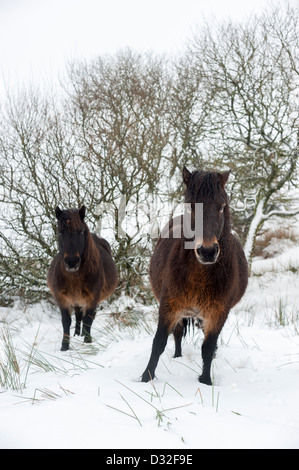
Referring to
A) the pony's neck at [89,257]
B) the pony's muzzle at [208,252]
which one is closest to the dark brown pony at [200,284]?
the pony's muzzle at [208,252]

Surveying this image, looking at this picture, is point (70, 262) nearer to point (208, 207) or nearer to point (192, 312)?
point (192, 312)

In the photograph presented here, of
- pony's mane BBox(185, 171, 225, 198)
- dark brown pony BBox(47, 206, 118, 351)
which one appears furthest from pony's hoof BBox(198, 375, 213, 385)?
dark brown pony BBox(47, 206, 118, 351)

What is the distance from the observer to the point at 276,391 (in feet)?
9.49

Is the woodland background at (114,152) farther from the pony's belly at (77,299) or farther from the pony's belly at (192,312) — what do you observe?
the pony's belly at (192,312)

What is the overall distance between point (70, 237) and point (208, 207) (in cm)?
304

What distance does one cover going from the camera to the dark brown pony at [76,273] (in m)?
5.36

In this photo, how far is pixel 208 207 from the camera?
9.18 feet

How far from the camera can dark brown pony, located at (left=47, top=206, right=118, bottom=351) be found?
5.36 metres

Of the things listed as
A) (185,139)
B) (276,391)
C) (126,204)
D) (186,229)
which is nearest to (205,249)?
(186,229)

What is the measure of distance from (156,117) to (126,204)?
2.55 meters

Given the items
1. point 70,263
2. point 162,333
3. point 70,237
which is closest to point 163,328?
point 162,333

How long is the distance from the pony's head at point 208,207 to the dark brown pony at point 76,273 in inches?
109

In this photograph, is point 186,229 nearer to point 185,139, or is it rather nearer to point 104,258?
point 104,258

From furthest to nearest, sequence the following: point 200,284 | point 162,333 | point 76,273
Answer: point 76,273 → point 162,333 → point 200,284
